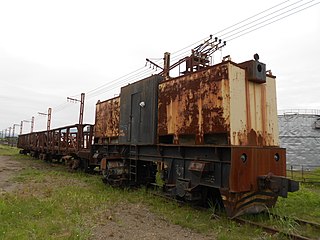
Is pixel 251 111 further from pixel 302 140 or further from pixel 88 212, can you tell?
pixel 302 140

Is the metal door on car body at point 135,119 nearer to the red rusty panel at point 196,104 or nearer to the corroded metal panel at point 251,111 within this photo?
the red rusty panel at point 196,104

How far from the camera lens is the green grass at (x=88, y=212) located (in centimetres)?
501

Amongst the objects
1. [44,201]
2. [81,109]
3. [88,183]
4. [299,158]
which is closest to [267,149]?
[44,201]

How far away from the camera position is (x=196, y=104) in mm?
6918

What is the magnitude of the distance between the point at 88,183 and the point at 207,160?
5962mm

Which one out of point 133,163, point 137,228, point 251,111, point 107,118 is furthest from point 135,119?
point 137,228

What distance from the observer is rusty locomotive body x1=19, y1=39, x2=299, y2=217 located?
587 cm

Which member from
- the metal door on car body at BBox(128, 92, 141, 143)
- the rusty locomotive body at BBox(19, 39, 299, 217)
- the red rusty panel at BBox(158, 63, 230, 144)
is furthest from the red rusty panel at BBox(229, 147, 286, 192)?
the metal door on car body at BBox(128, 92, 141, 143)

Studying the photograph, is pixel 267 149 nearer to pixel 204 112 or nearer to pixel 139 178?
pixel 204 112

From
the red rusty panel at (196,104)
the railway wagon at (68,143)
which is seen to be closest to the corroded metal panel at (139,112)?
the red rusty panel at (196,104)

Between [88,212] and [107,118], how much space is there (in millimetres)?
6124

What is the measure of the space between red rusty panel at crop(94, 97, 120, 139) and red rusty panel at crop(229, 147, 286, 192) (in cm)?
618

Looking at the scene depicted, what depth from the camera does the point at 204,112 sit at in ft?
21.8

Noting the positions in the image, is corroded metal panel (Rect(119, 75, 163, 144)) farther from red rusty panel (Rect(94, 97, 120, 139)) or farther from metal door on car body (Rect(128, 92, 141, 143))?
red rusty panel (Rect(94, 97, 120, 139))
